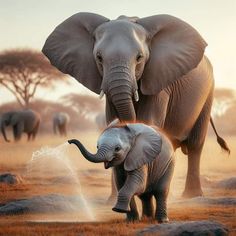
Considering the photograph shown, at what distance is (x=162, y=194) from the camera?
5.69 meters

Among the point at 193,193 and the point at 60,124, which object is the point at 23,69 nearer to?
the point at 60,124

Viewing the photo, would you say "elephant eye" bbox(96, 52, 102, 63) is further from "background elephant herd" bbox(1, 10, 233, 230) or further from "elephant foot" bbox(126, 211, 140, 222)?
"elephant foot" bbox(126, 211, 140, 222)

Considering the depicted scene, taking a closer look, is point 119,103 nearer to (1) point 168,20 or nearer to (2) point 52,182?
(1) point 168,20

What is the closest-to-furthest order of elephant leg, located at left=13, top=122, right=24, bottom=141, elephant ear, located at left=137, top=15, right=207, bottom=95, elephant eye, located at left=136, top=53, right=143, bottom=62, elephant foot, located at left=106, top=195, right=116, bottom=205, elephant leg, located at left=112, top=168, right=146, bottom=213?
1. elephant leg, located at left=112, top=168, right=146, bottom=213
2. elephant eye, located at left=136, top=53, right=143, bottom=62
3. elephant ear, located at left=137, top=15, right=207, bottom=95
4. elephant foot, located at left=106, top=195, right=116, bottom=205
5. elephant leg, located at left=13, top=122, right=24, bottom=141

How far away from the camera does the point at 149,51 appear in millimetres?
6551

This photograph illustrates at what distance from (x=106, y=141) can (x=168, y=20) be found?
1931 millimetres

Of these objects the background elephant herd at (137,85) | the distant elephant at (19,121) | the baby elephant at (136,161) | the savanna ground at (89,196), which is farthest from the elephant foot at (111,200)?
the distant elephant at (19,121)

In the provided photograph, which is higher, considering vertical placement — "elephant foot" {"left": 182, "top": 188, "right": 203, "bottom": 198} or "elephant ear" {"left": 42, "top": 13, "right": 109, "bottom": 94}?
"elephant ear" {"left": 42, "top": 13, "right": 109, "bottom": 94}

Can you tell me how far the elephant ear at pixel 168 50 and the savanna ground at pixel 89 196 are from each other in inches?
44.8

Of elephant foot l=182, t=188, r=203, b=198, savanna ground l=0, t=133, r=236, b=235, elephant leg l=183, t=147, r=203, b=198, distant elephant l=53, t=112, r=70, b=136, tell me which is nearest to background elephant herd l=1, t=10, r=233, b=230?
savanna ground l=0, t=133, r=236, b=235

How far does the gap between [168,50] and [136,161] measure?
1638 millimetres

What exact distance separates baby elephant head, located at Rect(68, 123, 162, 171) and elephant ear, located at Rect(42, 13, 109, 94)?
3.59 ft

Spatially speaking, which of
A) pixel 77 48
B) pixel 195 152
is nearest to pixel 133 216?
pixel 77 48

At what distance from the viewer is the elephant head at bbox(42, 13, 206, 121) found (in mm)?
6000
